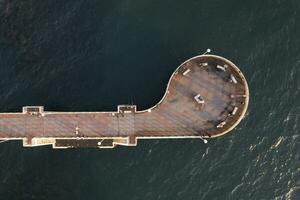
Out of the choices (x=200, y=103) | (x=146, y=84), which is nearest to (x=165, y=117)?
(x=200, y=103)

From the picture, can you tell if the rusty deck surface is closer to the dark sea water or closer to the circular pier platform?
the circular pier platform

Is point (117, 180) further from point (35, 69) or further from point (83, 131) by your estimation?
point (35, 69)

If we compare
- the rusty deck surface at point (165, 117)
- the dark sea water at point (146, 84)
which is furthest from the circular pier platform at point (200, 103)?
the dark sea water at point (146, 84)

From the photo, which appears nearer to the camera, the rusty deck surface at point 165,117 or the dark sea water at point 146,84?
the dark sea water at point 146,84

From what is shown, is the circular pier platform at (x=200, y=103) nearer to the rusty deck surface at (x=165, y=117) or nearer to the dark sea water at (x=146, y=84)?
the rusty deck surface at (x=165, y=117)

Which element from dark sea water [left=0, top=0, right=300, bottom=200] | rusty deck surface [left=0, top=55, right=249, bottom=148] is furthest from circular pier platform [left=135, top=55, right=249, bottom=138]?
dark sea water [left=0, top=0, right=300, bottom=200]
